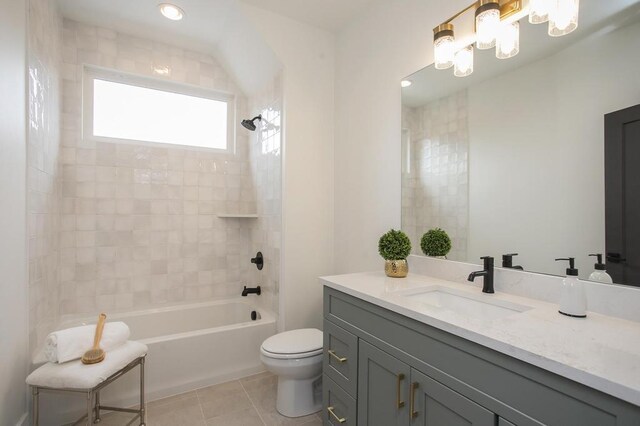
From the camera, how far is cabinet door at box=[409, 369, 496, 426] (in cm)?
89

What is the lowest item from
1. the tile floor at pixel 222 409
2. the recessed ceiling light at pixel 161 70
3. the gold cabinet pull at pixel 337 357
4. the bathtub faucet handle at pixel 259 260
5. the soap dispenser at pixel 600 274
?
the tile floor at pixel 222 409

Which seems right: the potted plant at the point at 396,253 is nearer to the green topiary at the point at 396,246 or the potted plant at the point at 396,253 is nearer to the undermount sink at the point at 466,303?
the green topiary at the point at 396,246

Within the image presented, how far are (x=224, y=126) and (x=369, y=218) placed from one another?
1880 mm

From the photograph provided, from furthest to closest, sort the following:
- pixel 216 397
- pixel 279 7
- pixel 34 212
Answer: pixel 279 7 < pixel 216 397 < pixel 34 212

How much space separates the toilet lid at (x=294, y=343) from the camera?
1812mm

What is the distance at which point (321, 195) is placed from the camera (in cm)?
254

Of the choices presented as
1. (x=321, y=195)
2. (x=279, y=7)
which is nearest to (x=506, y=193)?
(x=321, y=195)

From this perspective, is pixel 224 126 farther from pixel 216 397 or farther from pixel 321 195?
pixel 216 397

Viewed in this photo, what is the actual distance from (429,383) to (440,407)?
0.07 meters

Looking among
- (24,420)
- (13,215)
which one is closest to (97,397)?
(24,420)

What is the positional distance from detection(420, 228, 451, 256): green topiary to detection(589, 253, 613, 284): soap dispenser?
2.03 feet

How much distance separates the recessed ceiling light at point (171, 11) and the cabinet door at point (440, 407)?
2840 mm

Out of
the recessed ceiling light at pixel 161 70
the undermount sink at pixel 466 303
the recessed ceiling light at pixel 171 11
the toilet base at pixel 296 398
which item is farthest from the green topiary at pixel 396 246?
the recessed ceiling light at pixel 161 70

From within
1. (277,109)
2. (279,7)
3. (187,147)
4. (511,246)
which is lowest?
(511,246)
